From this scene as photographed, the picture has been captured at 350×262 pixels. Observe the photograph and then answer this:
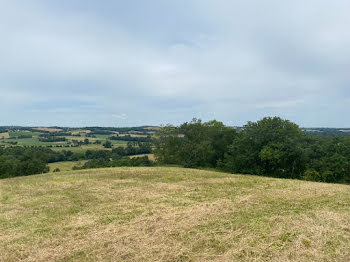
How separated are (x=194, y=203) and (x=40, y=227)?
23.3 feet

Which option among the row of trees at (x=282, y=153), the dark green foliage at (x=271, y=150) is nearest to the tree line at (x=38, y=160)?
the row of trees at (x=282, y=153)

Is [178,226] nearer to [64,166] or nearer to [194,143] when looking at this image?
[194,143]

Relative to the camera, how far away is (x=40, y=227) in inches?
355

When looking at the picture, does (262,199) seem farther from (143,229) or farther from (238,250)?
(143,229)

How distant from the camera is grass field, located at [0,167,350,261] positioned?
6602 mm

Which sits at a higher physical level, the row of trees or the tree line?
the row of trees

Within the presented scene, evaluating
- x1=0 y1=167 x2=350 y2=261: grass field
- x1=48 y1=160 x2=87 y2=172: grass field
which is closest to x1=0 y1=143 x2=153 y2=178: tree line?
x1=48 y1=160 x2=87 y2=172: grass field

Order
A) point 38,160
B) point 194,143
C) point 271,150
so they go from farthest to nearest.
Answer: point 38,160 → point 194,143 → point 271,150

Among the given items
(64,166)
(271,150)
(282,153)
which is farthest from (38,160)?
(282,153)

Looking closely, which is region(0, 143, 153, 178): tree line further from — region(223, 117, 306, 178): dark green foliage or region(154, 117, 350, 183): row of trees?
region(223, 117, 306, 178): dark green foliage

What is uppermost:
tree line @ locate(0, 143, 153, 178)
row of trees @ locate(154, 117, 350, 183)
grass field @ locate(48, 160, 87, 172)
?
row of trees @ locate(154, 117, 350, 183)

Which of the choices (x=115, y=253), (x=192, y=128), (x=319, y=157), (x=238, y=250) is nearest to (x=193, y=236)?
(x=238, y=250)

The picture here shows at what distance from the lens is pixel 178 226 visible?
28.0 feet

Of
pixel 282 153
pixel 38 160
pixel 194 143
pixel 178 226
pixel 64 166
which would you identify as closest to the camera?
pixel 178 226
